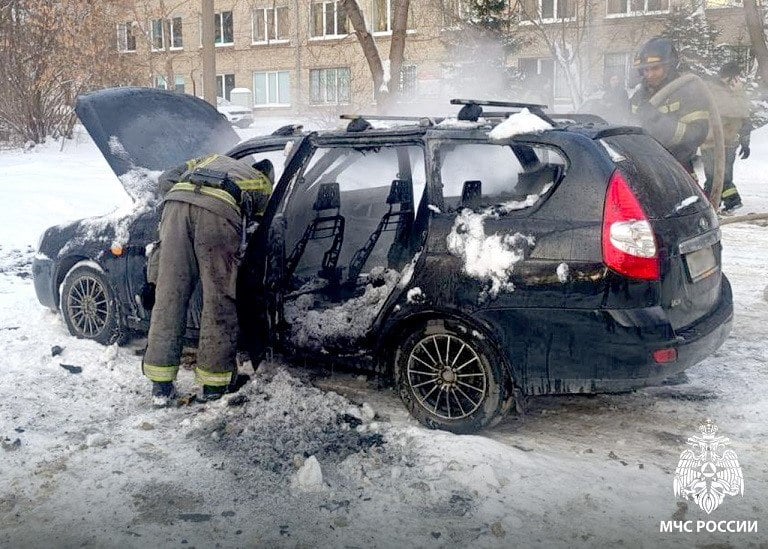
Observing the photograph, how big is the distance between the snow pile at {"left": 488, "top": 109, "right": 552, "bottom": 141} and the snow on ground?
1549 millimetres

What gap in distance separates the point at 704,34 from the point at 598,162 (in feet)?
70.8

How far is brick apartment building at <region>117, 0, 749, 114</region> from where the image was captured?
25.9 m

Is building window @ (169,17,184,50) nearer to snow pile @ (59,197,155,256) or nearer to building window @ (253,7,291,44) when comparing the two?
building window @ (253,7,291,44)

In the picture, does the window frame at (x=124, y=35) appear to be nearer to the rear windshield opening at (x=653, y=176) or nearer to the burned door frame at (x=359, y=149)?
the burned door frame at (x=359, y=149)

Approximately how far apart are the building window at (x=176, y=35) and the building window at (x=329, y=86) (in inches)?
326

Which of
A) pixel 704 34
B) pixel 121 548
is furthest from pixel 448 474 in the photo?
pixel 704 34

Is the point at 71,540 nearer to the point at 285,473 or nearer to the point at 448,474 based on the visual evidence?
the point at 285,473

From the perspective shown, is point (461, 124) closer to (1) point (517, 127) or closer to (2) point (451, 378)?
(1) point (517, 127)

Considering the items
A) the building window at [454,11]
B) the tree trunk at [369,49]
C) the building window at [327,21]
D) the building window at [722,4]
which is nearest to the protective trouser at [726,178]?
the tree trunk at [369,49]

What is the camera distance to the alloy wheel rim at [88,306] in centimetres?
562

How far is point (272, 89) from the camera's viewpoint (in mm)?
38562

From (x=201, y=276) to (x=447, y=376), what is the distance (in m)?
1.55

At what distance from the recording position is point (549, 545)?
3.12m

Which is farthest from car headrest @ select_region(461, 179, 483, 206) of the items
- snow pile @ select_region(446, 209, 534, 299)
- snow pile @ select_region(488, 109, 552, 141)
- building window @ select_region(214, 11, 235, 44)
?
building window @ select_region(214, 11, 235, 44)
